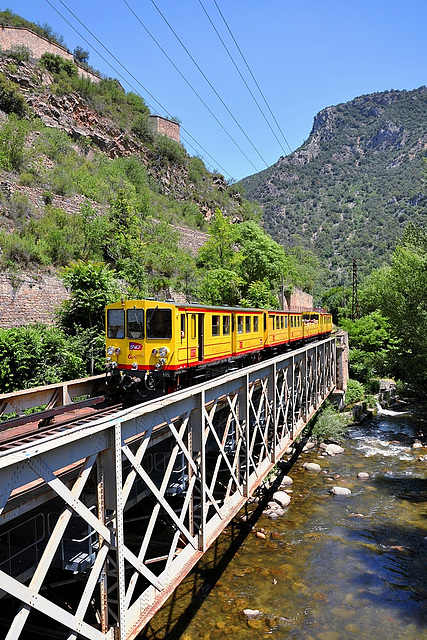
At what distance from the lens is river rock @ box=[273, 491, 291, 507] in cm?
1449

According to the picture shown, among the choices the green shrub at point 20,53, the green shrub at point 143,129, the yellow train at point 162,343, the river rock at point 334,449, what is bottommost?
the river rock at point 334,449

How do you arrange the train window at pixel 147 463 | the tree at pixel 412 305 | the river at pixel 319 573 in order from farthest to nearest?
the tree at pixel 412 305, the train window at pixel 147 463, the river at pixel 319 573

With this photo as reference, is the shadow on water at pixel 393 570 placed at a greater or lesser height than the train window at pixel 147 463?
lesser

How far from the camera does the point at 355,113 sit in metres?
198

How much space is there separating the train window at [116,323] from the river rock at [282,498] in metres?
8.10

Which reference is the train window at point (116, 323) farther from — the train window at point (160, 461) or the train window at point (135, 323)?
the train window at point (160, 461)

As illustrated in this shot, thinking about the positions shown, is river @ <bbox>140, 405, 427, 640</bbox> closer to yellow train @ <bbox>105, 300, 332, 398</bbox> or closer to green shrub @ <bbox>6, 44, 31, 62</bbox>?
yellow train @ <bbox>105, 300, 332, 398</bbox>

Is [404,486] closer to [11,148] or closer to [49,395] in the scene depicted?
[49,395]

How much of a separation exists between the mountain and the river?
9071 centimetres

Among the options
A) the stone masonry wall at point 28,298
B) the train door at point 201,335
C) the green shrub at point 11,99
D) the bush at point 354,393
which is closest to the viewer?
the train door at point 201,335

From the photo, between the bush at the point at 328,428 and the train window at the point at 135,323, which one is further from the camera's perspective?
the bush at the point at 328,428

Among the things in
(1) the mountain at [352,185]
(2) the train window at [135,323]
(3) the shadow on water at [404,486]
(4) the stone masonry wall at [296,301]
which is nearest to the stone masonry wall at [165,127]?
(4) the stone masonry wall at [296,301]

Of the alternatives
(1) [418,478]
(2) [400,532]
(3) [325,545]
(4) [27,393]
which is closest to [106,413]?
(4) [27,393]

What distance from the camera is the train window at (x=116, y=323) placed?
442 inches
